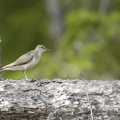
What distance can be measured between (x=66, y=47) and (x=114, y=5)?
11.6 ft

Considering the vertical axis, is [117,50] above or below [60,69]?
above

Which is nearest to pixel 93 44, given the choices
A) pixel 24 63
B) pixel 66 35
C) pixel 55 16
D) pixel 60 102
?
pixel 66 35

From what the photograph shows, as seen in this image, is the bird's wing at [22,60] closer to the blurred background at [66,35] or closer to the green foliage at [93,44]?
the blurred background at [66,35]

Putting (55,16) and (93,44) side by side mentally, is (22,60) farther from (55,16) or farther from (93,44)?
(55,16)

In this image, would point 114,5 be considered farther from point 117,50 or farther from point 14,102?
point 14,102

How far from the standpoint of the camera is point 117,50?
59.8 feet

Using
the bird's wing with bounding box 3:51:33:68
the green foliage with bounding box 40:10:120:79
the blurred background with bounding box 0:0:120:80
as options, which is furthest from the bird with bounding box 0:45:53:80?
the green foliage with bounding box 40:10:120:79

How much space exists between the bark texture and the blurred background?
3.15 meters

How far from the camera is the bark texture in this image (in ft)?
30.4

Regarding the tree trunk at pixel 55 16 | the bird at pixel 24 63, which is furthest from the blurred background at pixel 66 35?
the bird at pixel 24 63

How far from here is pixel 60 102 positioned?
9.32m

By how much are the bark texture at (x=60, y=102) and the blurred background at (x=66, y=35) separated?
10.3 feet

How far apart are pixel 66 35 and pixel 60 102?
29.4ft

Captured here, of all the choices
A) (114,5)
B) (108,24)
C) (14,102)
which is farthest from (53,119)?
(114,5)
